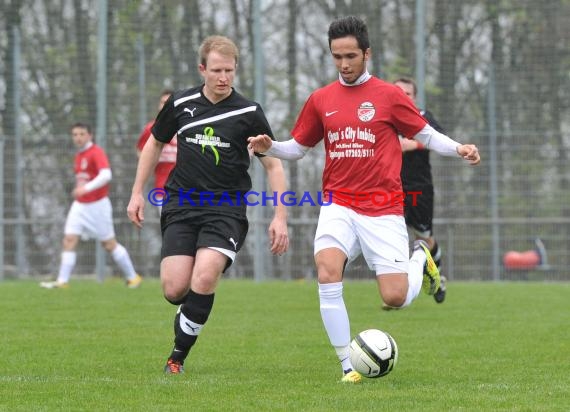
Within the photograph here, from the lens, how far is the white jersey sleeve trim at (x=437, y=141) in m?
6.87

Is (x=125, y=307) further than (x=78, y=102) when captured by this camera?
No

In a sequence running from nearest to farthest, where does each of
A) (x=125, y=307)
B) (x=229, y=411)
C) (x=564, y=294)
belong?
1. (x=229, y=411)
2. (x=125, y=307)
3. (x=564, y=294)

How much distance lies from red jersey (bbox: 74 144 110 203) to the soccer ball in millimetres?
8633

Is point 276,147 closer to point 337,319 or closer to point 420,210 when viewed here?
point 337,319

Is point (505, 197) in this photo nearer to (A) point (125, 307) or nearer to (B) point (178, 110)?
(A) point (125, 307)

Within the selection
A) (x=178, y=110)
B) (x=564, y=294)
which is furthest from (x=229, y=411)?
(x=564, y=294)

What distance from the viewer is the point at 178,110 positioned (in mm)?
7371

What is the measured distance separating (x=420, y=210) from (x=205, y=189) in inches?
196

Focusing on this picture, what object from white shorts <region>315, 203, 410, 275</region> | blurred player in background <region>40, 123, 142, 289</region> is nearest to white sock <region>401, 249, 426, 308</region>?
white shorts <region>315, 203, 410, 275</region>

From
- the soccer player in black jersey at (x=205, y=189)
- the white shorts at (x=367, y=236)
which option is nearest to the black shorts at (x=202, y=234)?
the soccer player in black jersey at (x=205, y=189)

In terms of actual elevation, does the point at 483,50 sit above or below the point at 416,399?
above

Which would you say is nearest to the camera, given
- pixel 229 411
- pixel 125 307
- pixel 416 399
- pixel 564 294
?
pixel 229 411

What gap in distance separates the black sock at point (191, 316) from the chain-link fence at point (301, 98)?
991cm

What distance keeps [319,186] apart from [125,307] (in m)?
5.52
